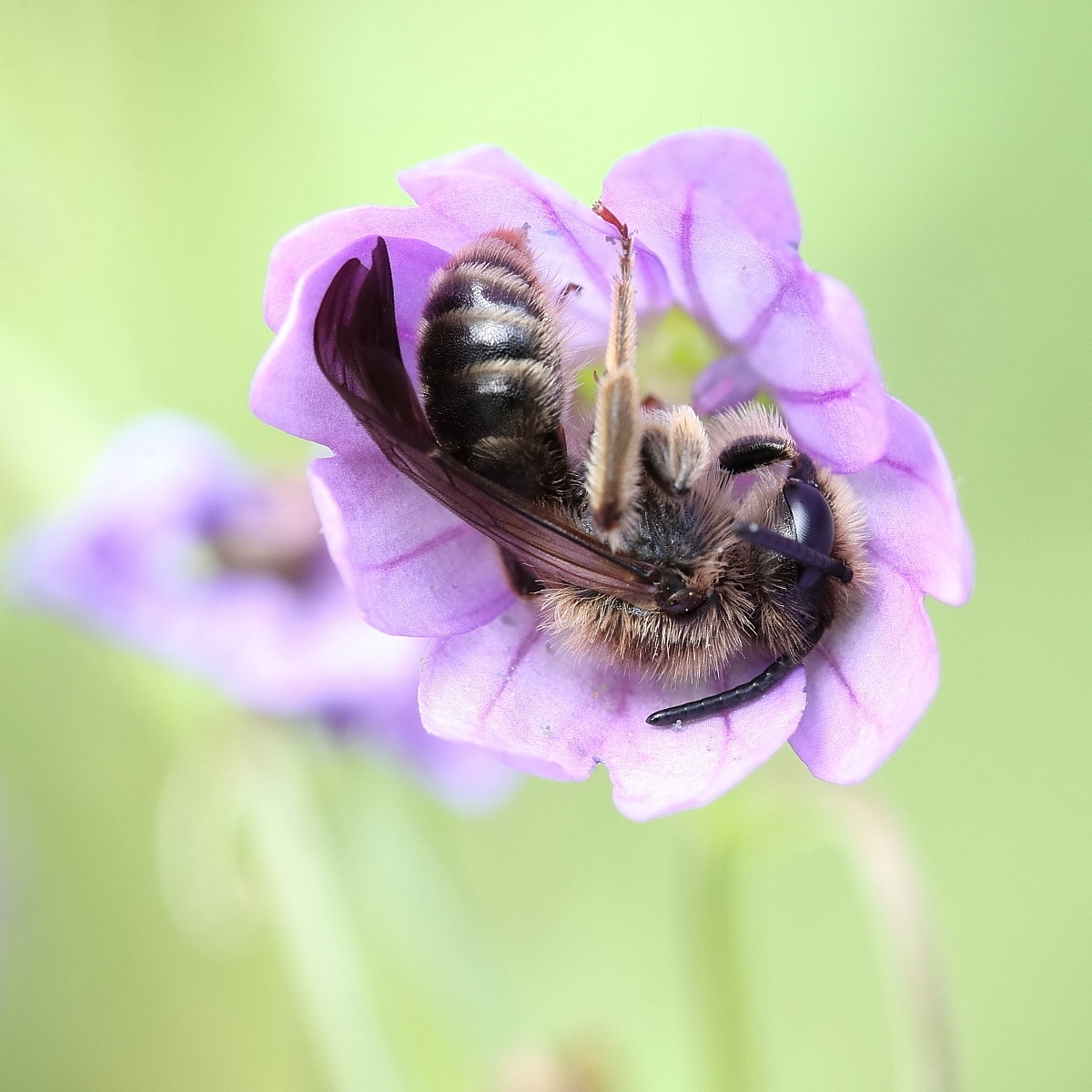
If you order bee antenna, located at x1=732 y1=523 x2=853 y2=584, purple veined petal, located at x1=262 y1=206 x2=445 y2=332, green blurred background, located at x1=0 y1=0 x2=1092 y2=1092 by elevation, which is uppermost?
purple veined petal, located at x1=262 y1=206 x2=445 y2=332

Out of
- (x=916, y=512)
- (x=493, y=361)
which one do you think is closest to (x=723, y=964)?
(x=916, y=512)

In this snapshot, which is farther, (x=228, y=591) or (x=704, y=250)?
(x=228, y=591)

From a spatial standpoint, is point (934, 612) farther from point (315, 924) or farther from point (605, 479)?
point (605, 479)

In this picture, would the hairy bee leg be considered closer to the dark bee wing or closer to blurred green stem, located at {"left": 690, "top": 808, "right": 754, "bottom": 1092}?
the dark bee wing

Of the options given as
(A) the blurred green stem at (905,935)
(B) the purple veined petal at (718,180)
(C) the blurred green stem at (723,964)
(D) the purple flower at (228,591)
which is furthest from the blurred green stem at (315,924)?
(B) the purple veined petal at (718,180)

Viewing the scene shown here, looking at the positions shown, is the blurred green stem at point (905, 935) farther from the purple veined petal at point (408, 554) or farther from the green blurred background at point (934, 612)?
the green blurred background at point (934, 612)

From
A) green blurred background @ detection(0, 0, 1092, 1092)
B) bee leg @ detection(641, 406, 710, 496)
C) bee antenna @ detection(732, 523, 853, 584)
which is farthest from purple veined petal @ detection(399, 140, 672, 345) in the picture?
green blurred background @ detection(0, 0, 1092, 1092)

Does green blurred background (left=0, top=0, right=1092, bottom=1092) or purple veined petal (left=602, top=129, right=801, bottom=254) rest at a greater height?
purple veined petal (left=602, top=129, right=801, bottom=254)
